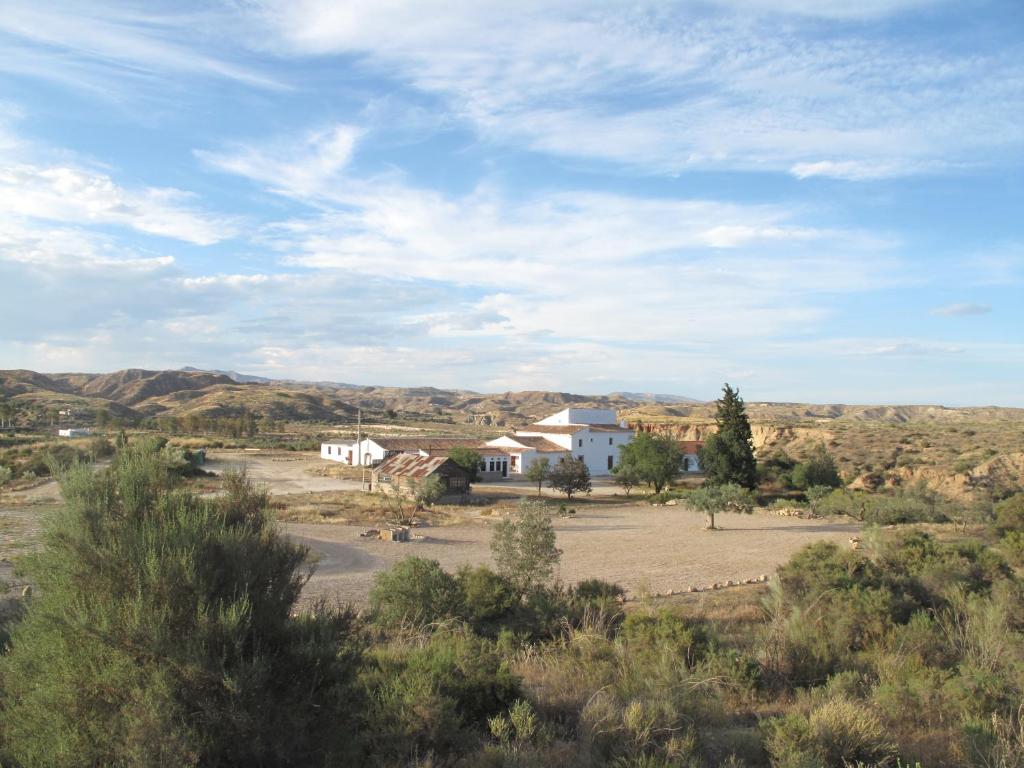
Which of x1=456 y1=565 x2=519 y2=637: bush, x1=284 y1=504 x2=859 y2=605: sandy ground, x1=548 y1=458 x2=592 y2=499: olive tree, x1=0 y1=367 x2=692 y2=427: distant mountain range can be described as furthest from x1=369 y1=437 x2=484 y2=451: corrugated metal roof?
x1=0 y1=367 x2=692 y2=427: distant mountain range

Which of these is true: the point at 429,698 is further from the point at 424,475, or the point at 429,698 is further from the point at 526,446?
the point at 526,446

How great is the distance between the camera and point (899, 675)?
24.5ft

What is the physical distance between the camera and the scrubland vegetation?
13.7ft

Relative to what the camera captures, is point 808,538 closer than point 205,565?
No

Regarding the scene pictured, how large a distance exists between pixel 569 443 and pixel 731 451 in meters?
15.6

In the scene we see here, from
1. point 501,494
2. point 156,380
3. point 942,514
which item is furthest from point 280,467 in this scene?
point 156,380

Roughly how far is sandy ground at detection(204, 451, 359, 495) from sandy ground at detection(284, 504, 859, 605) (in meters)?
9.58

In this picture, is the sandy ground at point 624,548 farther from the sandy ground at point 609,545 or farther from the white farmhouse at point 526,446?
the white farmhouse at point 526,446

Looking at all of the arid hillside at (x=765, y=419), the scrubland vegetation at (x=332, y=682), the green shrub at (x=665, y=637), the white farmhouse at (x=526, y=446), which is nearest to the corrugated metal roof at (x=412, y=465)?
the white farmhouse at (x=526, y=446)

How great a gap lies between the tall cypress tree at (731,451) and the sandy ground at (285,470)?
77.8 ft

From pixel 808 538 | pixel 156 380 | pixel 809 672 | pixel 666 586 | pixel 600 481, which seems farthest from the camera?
pixel 156 380

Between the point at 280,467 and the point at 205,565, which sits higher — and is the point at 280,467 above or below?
below

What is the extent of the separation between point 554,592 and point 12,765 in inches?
345

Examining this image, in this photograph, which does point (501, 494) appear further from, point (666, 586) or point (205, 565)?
point (205, 565)
